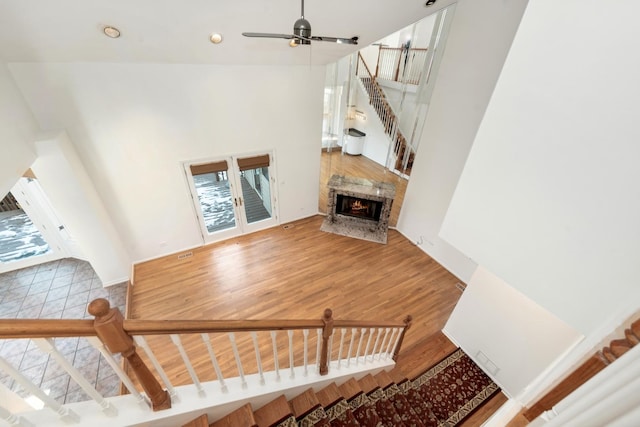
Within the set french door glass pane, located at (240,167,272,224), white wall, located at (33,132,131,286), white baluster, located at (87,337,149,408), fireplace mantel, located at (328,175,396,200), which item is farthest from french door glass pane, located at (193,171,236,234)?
white baluster, located at (87,337,149,408)

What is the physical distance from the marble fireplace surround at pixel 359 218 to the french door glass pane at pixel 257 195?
1448 millimetres

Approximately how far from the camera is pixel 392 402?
2.66 metres

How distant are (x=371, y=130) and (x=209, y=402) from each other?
9178mm

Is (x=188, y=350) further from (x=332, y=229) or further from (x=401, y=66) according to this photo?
(x=401, y=66)

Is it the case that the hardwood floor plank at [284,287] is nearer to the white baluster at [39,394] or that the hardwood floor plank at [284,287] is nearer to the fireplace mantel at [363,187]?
the fireplace mantel at [363,187]

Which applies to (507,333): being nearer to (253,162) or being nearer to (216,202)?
(253,162)

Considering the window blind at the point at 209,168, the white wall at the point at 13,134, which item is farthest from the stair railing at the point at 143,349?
the window blind at the point at 209,168

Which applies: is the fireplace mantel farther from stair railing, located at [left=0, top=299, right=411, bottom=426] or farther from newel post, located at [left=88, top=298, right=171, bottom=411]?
newel post, located at [left=88, top=298, right=171, bottom=411]

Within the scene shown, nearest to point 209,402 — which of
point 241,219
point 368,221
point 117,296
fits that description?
point 117,296

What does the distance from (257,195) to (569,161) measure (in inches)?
231

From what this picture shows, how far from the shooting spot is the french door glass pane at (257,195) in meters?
5.91

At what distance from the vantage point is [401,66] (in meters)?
7.94

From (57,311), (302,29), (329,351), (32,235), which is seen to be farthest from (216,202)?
(329,351)

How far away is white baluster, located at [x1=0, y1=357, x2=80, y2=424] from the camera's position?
38.0 inches
